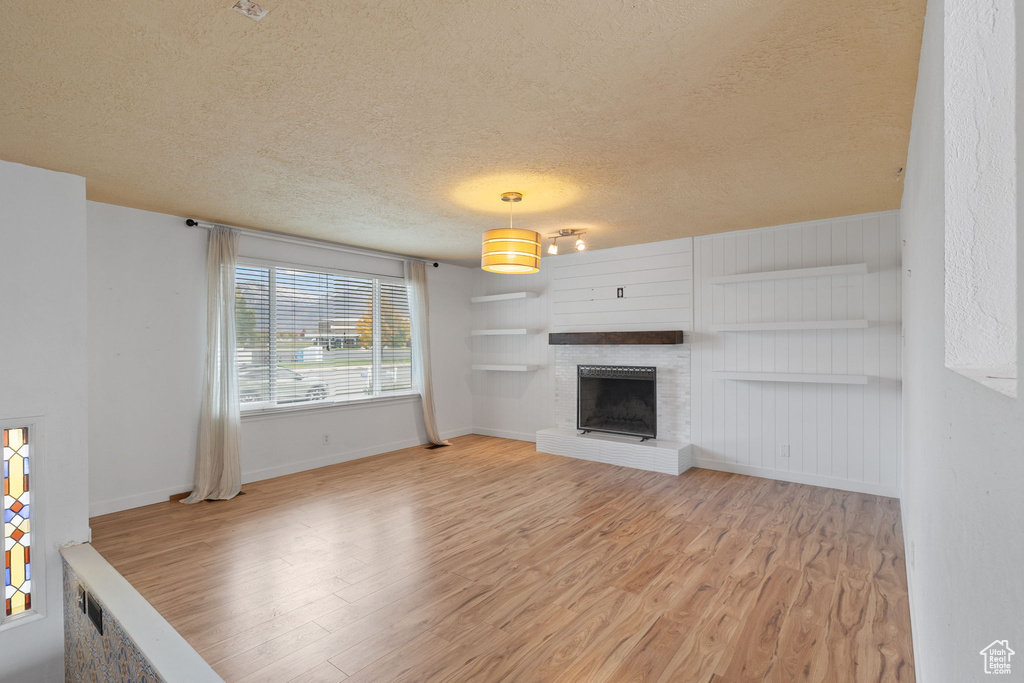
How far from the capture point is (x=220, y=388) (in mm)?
4766

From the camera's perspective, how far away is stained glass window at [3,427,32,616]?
3057 mm

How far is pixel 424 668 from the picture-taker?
2195 mm

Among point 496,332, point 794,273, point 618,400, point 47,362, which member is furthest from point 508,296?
point 47,362

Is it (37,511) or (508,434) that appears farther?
(508,434)

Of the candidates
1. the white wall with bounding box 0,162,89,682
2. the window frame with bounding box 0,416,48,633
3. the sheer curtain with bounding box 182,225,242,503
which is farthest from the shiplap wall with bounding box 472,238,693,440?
the window frame with bounding box 0,416,48,633

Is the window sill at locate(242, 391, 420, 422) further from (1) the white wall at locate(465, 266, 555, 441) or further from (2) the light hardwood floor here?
(1) the white wall at locate(465, 266, 555, 441)

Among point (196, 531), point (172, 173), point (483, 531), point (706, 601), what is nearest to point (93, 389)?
point (196, 531)

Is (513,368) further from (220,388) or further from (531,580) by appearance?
(531,580)

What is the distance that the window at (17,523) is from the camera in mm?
3057

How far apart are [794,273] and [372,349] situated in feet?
16.3

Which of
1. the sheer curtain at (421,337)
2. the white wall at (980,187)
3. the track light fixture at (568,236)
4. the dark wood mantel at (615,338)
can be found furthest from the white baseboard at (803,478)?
the white wall at (980,187)

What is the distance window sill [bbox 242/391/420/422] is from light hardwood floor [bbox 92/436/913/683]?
32.7 inches

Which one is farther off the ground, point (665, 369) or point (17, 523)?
point (665, 369)

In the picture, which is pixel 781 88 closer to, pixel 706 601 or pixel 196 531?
pixel 706 601
